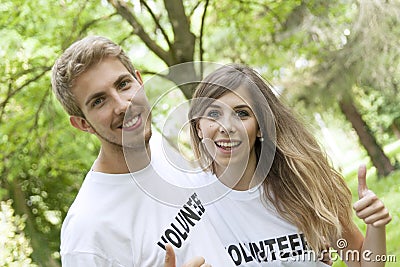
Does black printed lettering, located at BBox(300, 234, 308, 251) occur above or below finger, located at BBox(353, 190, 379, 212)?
below

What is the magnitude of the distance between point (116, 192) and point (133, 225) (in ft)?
0.31

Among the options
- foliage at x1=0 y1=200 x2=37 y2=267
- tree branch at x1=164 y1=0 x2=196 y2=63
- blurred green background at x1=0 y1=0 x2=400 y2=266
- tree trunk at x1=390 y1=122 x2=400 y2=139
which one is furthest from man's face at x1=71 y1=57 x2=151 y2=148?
tree trunk at x1=390 y1=122 x2=400 y2=139

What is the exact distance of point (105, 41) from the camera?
58.3 inches

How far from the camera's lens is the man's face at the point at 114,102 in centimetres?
142

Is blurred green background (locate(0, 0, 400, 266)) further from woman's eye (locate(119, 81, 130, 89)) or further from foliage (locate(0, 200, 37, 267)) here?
woman's eye (locate(119, 81, 130, 89))

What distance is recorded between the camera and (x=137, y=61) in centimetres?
609

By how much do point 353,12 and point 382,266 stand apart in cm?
498

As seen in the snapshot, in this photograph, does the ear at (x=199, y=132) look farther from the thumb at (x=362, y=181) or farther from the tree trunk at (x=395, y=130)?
the tree trunk at (x=395, y=130)

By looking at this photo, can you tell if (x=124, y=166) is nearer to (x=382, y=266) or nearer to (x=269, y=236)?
(x=269, y=236)

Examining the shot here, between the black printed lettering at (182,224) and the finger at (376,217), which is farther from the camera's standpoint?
the finger at (376,217)

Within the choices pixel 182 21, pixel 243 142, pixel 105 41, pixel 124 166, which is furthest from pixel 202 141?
pixel 182 21

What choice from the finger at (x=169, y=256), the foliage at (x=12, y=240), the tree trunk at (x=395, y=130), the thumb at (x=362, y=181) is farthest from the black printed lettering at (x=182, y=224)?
the tree trunk at (x=395, y=130)

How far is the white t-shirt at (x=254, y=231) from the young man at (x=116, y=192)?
9 centimetres

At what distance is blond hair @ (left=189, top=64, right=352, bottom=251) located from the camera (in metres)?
1.66
